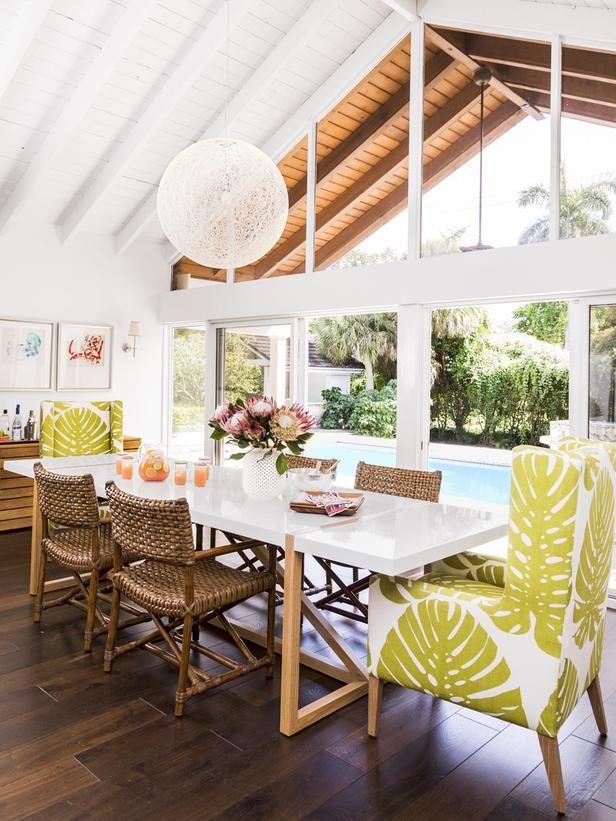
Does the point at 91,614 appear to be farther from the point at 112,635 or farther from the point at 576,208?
the point at 576,208

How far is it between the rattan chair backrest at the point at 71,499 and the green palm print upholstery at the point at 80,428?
Result: 1.92m

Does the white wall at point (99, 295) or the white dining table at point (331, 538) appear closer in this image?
the white dining table at point (331, 538)

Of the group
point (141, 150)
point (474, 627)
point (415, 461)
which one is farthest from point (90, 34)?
point (474, 627)

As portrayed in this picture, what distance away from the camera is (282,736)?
96.7 inches

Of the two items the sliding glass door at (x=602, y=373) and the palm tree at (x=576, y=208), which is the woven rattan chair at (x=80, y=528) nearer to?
the sliding glass door at (x=602, y=373)

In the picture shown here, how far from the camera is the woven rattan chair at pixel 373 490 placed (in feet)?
11.4

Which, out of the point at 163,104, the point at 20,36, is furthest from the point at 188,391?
the point at 20,36

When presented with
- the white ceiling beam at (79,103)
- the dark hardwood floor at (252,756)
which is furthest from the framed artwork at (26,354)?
the dark hardwood floor at (252,756)

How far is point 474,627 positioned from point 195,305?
512 centimetres

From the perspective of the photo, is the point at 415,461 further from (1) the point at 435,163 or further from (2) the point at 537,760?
(2) the point at 537,760

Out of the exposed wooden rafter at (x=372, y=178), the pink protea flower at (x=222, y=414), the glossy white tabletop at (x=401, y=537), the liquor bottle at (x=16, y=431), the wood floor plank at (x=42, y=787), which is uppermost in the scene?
the exposed wooden rafter at (x=372, y=178)

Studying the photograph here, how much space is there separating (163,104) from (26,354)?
2513 mm

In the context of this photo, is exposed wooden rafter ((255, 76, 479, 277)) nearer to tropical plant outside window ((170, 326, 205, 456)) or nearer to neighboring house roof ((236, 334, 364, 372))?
neighboring house roof ((236, 334, 364, 372))

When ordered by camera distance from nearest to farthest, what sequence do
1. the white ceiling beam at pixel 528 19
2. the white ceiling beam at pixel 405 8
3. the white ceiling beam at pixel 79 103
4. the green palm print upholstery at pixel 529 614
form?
the green palm print upholstery at pixel 529 614
the white ceiling beam at pixel 528 19
the white ceiling beam at pixel 79 103
the white ceiling beam at pixel 405 8
